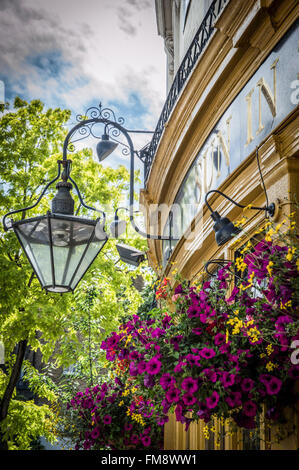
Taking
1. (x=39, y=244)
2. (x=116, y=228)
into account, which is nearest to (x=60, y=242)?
(x=39, y=244)

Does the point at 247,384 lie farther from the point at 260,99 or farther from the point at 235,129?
the point at 235,129

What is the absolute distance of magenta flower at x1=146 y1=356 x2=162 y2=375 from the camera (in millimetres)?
3488

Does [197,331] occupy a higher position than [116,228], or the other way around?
[116,228]

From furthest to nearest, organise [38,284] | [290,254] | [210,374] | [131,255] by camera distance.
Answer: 1. [38,284]
2. [131,255]
3. [210,374]
4. [290,254]

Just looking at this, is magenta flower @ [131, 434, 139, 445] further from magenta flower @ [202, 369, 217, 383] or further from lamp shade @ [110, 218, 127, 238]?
magenta flower @ [202, 369, 217, 383]

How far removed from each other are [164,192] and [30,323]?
16.3 feet

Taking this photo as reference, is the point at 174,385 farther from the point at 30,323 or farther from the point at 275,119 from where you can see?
the point at 30,323

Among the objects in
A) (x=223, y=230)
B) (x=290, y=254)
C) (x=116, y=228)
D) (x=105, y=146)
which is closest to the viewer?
(x=290, y=254)

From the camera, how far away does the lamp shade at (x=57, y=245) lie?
3984 mm

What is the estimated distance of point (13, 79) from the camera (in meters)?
14.2

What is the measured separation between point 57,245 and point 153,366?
120 cm

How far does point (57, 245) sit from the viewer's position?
400 cm

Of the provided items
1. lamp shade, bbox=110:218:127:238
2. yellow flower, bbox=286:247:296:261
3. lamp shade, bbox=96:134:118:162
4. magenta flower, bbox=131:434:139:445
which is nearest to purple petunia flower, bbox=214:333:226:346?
yellow flower, bbox=286:247:296:261

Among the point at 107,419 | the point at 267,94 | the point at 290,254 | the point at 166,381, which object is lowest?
the point at 107,419
